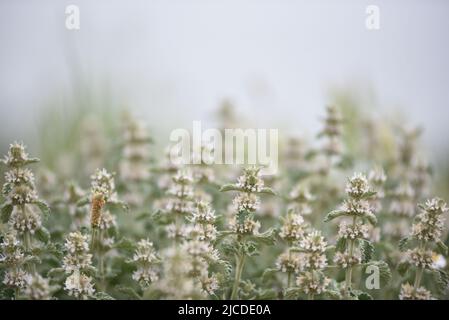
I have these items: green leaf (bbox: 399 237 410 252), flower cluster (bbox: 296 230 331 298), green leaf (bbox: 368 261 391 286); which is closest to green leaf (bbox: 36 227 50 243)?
flower cluster (bbox: 296 230 331 298)

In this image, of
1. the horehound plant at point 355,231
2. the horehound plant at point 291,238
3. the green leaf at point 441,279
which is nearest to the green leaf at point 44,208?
the horehound plant at point 291,238

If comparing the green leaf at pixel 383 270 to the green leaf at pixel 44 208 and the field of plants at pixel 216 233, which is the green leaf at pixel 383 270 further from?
the green leaf at pixel 44 208

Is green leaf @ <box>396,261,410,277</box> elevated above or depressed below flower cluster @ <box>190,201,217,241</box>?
below

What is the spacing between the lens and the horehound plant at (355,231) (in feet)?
6.97

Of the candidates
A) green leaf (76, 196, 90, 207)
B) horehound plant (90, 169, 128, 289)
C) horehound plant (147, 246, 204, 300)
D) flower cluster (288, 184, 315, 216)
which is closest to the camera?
horehound plant (147, 246, 204, 300)

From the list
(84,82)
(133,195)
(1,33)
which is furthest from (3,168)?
(1,33)

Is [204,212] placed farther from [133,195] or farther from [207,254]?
[133,195]

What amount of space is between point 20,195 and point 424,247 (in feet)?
4.67

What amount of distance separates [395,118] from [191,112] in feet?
4.66

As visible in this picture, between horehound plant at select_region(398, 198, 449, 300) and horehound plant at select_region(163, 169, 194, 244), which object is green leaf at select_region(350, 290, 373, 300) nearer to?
horehound plant at select_region(398, 198, 449, 300)

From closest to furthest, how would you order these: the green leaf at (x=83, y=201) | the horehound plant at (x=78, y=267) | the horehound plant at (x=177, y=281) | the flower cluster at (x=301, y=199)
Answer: the horehound plant at (x=177, y=281) < the horehound plant at (x=78, y=267) < the green leaf at (x=83, y=201) < the flower cluster at (x=301, y=199)

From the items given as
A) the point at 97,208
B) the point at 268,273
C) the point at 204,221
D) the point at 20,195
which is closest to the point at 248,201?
the point at 204,221

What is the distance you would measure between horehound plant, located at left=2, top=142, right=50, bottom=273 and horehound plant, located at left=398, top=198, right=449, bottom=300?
1.28 meters

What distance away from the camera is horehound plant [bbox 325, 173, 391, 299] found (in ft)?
6.97
